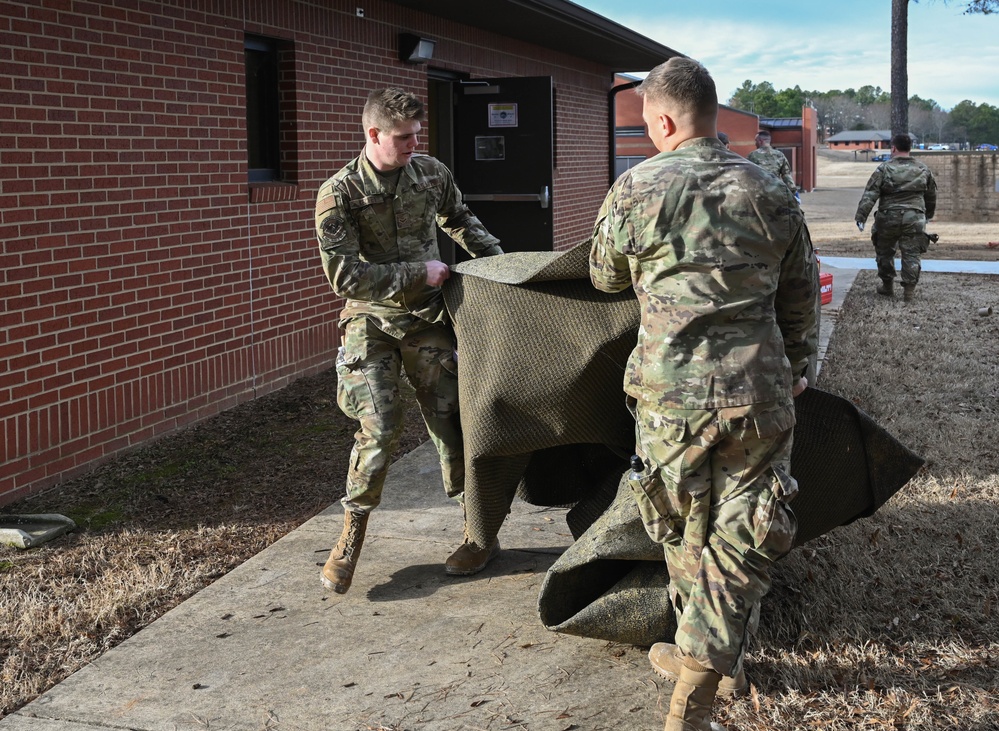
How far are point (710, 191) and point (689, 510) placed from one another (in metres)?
0.95

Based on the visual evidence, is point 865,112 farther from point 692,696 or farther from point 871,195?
point 692,696

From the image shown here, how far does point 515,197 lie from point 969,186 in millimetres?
22867

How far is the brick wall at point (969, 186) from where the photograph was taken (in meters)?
30.7

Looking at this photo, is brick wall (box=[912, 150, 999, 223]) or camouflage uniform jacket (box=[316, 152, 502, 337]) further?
brick wall (box=[912, 150, 999, 223])

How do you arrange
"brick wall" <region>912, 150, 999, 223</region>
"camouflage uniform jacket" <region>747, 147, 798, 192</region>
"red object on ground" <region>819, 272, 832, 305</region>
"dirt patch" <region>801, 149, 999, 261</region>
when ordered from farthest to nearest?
"brick wall" <region>912, 150, 999, 223</region>, "dirt patch" <region>801, 149, 999, 261</region>, "camouflage uniform jacket" <region>747, 147, 798, 192</region>, "red object on ground" <region>819, 272, 832, 305</region>

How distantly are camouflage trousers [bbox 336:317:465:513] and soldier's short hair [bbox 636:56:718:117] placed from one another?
173 centimetres

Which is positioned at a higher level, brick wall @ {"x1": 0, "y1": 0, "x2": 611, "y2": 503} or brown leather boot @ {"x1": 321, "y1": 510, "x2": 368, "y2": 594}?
brick wall @ {"x1": 0, "y1": 0, "x2": 611, "y2": 503}

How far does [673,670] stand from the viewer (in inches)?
Answer: 150

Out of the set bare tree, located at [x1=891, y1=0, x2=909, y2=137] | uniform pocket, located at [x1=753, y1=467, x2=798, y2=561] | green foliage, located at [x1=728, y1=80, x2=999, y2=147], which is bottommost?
uniform pocket, located at [x1=753, y1=467, x2=798, y2=561]

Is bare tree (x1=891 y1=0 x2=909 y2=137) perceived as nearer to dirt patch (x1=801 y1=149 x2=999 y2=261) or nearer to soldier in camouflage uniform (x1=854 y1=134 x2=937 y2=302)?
dirt patch (x1=801 y1=149 x2=999 y2=261)

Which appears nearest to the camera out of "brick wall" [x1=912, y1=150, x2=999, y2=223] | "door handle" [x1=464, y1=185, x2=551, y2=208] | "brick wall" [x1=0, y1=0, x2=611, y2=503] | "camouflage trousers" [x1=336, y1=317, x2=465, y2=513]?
"camouflage trousers" [x1=336, y1=317, x2=465, y2=513]

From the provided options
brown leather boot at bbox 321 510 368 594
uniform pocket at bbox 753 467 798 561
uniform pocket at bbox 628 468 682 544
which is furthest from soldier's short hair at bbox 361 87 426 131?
uniform pocket at bbox 753 467 798 561

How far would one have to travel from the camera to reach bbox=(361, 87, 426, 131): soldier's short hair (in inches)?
176

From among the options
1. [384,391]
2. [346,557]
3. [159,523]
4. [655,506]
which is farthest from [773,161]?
[655,506]
